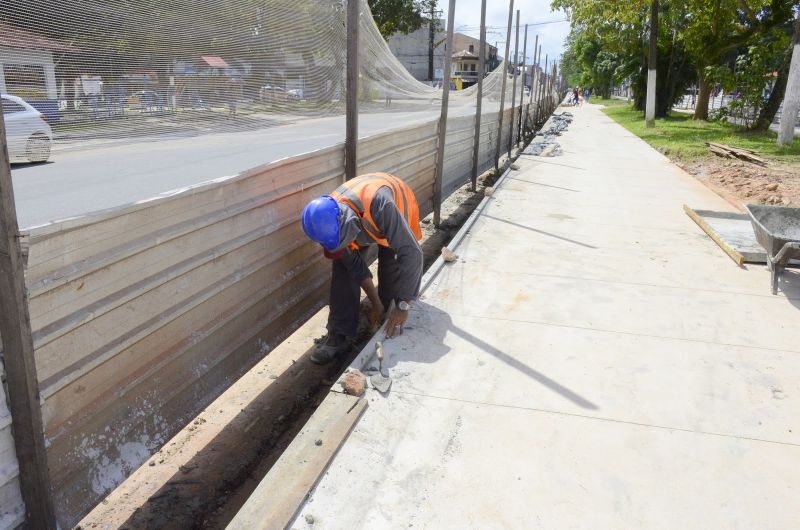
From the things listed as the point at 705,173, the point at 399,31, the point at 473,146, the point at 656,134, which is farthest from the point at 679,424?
the point at 399,31

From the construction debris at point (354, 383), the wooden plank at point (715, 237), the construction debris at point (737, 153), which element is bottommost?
the construction debris at point (354, 383)

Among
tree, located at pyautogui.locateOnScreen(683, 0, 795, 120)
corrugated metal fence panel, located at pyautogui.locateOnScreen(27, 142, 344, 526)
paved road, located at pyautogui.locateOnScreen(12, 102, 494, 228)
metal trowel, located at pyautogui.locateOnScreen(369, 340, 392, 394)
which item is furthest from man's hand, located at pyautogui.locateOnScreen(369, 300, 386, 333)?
tree, located at pyautogui.locateOnScreen(683, 0, 795, 120)

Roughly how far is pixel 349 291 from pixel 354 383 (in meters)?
1.08

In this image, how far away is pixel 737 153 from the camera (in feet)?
46.3

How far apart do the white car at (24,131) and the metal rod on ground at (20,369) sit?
28cm

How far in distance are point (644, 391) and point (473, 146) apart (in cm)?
784

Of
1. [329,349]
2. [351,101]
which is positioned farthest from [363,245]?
[351,101]

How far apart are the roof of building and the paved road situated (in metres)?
0.48

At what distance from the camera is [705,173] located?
12633 millimetres

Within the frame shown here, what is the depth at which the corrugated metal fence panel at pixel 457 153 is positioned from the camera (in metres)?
8.82

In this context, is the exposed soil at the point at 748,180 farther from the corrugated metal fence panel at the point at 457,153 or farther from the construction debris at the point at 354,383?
the construction debris at the point at 354,383

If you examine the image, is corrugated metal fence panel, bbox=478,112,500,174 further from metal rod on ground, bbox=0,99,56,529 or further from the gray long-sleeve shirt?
metal rod on ground, bbox=0,99,56,529

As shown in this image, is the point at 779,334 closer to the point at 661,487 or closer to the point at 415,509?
the point at 661,487

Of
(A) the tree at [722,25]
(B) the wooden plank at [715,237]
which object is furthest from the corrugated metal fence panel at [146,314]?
(A) the tree at [722,25]
